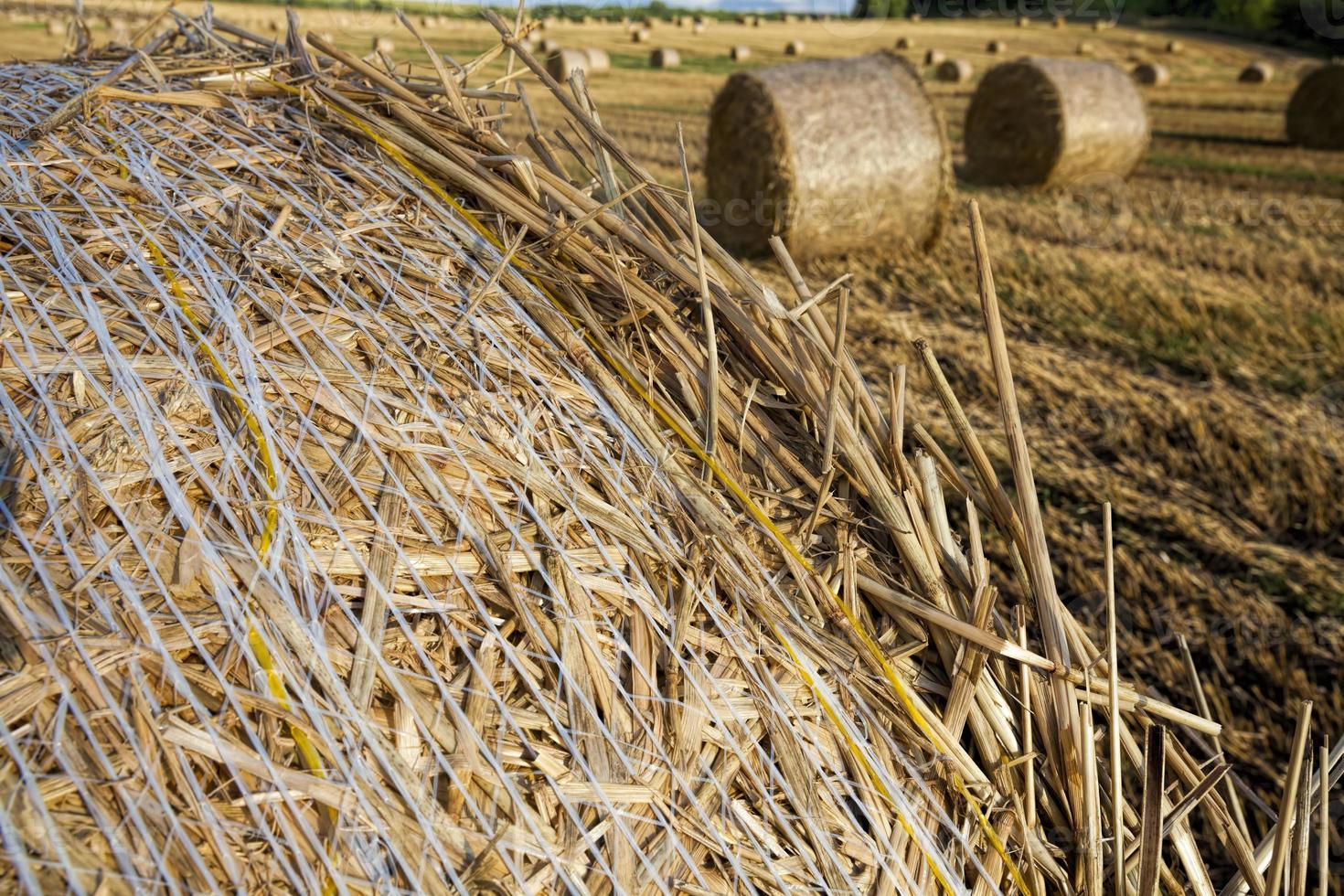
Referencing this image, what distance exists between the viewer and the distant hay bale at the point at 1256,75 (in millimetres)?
23094

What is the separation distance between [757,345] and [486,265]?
0.50 metres

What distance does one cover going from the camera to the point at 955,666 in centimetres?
153

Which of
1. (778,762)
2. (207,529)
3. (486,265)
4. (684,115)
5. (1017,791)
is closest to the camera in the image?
(207,529)

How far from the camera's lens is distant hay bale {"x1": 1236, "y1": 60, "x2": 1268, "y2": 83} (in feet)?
75.8

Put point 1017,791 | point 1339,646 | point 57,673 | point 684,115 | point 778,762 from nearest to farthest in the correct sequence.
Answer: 1. point 57,673
2. point 778,762
3. point 1017,791
4. point 1339,646
5. point 684,115

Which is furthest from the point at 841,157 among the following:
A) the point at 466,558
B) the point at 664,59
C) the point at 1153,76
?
the point at 664,59

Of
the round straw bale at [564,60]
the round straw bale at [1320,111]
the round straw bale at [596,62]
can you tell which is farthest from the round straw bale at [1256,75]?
the round straw bale at [564,60]

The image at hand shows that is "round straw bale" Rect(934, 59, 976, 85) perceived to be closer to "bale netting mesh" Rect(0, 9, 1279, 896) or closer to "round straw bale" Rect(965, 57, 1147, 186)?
"round straw bale" Rect(965, 57, 1147, 186)

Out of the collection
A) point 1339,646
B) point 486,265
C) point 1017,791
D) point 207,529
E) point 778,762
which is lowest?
point 1339,646

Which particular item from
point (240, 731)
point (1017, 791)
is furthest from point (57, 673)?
point (1017, 791)

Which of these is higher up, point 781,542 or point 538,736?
point 781,542

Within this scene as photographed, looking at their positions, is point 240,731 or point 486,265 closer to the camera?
point 240,731

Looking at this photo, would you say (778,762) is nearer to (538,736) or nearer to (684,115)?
(538,736)

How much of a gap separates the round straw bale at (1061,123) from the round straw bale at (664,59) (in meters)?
14.8
